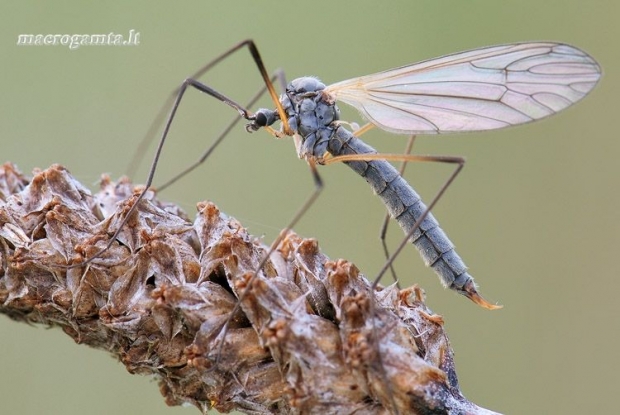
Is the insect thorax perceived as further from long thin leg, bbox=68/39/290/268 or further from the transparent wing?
the transparent wing

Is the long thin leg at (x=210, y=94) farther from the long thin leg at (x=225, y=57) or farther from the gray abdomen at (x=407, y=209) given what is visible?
the gray abdomen at (x=407, y=209)

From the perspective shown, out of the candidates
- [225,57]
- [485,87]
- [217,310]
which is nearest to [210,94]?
[225,57]

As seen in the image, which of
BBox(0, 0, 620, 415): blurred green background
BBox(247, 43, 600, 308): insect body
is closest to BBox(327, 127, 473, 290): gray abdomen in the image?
BBox(247, 43, 600, 308): insect body

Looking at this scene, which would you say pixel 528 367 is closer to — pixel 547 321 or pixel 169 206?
pixel 547 321

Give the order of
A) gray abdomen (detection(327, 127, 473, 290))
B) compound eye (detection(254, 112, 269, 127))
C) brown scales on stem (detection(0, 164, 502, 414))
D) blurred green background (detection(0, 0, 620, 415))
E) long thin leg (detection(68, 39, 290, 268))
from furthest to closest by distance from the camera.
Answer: blurred green background (detection(0, 0, 620, 415)) < compound eye (detection(254, 112, 269, 127)) < gray abdomen (detection(327, 127, 473, 290)) < long thin leg (detection(68, 39, 290, 268)) < brown scales on stem (detection(0, 164, 502, 414))

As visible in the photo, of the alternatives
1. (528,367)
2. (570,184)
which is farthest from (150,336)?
(570,184)

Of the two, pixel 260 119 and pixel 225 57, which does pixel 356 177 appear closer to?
pixel 260 119

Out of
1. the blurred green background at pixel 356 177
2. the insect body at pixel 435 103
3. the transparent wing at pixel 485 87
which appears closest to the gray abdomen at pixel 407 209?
the insect body at pixel 435 103
